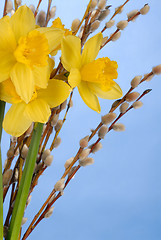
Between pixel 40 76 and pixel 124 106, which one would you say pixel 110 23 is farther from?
pixel 40 76

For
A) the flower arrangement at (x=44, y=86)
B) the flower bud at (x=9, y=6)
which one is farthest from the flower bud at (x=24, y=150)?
the flower bud at (x=9, y=6)

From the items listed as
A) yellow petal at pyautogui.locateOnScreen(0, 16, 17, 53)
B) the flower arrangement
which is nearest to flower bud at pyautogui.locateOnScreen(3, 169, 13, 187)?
the flower arrangement

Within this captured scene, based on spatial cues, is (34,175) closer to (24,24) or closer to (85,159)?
(85,159)

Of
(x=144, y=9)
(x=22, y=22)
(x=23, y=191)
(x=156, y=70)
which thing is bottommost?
(x=23, y=191)

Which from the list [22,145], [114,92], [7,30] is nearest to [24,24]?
[7,30]

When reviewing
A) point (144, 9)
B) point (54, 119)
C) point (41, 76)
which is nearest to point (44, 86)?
point (41, 76)

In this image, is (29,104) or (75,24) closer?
(29,104)
